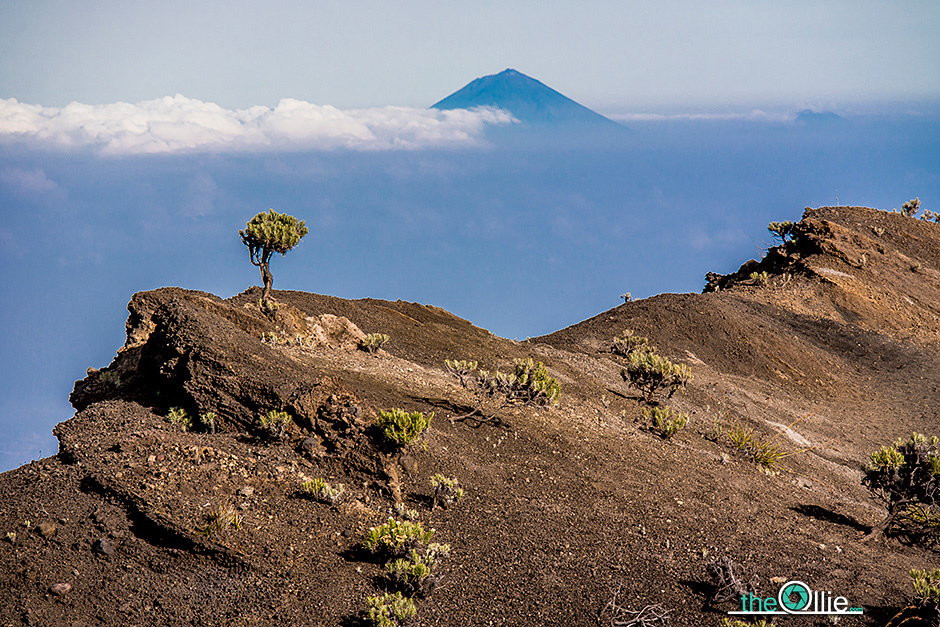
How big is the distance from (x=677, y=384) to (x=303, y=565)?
12155 millimetres

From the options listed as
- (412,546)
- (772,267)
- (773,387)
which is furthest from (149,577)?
(772,267)

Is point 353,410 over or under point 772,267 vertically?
under

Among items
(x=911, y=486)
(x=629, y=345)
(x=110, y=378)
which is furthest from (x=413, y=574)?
(x=629, y=345)

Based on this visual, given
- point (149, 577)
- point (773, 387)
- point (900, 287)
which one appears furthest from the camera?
point (900, 287)

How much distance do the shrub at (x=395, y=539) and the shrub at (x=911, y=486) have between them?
7950mm

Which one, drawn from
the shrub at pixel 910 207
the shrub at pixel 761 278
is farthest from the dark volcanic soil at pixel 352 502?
the shrub at pixel 910 207

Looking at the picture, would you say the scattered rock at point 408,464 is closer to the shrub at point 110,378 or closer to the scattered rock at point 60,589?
the scattered rock at point 60,589

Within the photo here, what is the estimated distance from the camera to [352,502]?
10.4 metres

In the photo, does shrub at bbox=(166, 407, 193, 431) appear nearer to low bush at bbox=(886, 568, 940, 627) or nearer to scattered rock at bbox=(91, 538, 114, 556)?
scattered rock at bbox=(91, 538, 114, 556)

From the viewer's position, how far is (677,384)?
1872cm

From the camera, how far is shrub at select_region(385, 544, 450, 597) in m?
8.86

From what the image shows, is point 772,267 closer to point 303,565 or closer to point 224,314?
point 224,314

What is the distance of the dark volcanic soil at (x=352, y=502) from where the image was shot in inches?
347

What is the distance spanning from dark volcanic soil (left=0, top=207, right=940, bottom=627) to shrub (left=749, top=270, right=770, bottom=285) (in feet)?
62.2
